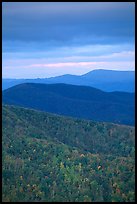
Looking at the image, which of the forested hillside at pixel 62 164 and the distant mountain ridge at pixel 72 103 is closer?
the forested hillside at pixel 62 164

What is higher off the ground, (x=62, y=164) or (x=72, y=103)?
(x=72, y=103)

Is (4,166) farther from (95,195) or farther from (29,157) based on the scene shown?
(95,195)

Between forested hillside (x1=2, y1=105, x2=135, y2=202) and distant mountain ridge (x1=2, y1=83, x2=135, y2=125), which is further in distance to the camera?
distant mountain ridge (x1=2, y1=83, x2=135, y2=125)

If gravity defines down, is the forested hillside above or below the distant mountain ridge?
below

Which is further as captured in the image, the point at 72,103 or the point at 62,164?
the point at 72,103

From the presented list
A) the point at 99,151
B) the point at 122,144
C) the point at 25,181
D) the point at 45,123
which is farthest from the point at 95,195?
the point at 45,123
